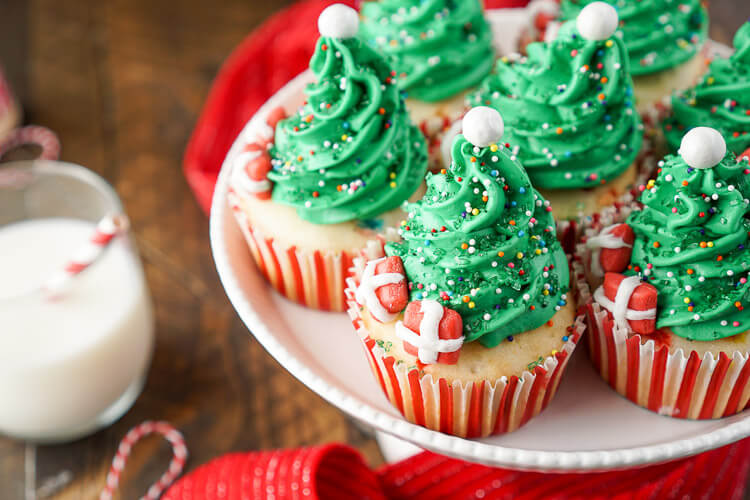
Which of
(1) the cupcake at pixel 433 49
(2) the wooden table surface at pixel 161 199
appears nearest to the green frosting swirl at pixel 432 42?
(1) the cupcake at pixel 433 49

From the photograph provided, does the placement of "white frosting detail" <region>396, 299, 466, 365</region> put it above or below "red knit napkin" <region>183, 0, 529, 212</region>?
above

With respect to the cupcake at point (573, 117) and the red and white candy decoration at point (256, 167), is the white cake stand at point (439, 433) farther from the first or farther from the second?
the cupcake at point (573, 117)

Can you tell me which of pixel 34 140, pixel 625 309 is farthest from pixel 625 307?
pixel 34 140

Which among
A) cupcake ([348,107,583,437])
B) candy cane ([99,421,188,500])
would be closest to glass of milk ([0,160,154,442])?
candy cane ([99,421,188,500])

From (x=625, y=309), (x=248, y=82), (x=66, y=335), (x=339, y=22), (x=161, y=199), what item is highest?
(x=339, y=22)

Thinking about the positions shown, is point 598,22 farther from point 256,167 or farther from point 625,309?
point 256,167

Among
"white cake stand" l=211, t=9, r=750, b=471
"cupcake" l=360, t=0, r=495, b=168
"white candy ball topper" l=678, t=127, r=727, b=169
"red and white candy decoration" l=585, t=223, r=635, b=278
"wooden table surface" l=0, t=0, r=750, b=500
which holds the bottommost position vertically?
"wooden table surface" l=0, t=0, r=750, b=500

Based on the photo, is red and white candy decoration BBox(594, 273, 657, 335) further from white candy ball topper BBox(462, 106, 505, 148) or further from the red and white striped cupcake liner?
white candy ball topper BBox(462, 106, 505, 148)

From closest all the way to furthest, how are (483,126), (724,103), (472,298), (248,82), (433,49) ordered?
(483,126)
(472,298)
(724,103)
(433,49)
(248,82)
